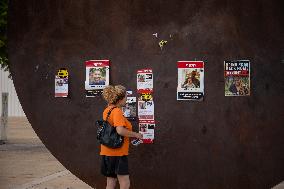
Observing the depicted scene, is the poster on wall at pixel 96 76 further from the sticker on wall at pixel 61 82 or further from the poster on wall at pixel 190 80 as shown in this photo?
the poster on wall at pixel 190 80

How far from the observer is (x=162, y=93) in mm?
4898

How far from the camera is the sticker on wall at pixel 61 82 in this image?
5207mm

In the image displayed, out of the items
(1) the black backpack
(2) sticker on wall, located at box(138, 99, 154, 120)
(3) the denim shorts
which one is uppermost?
(2) sticker on wall, located at box(138, 99, 154, 120)

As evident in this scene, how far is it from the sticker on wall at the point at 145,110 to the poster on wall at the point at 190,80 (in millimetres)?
272

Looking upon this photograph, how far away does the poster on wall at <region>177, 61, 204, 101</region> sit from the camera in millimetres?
4770

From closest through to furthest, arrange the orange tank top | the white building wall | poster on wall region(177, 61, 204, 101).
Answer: the orange tank top
poster on wall region(177, 61, 204, 101)
the white building wall

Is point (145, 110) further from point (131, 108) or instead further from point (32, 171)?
point (32, 171)

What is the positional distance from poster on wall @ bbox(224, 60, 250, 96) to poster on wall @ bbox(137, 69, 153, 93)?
673 millimetres

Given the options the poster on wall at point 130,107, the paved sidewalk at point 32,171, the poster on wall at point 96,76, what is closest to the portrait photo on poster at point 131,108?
the poster on wall at point 130,107

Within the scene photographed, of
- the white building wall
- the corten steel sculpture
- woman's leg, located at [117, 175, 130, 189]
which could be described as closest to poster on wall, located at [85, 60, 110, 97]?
the corten steel sculpture

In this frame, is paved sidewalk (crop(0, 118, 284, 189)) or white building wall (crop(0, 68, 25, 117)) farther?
white building wall (crop(0, 68, 25, 117))

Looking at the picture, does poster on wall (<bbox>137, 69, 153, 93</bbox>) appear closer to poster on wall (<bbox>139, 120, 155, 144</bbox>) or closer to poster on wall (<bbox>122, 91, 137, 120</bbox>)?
poster on wall (<bbox>122, 91, 137, 120</bbox>)

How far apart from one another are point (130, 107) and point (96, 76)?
1.42 ft

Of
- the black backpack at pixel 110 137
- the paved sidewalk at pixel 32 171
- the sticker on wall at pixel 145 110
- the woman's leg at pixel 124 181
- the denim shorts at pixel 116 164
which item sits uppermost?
the sticker on wall at pixel 145 110
